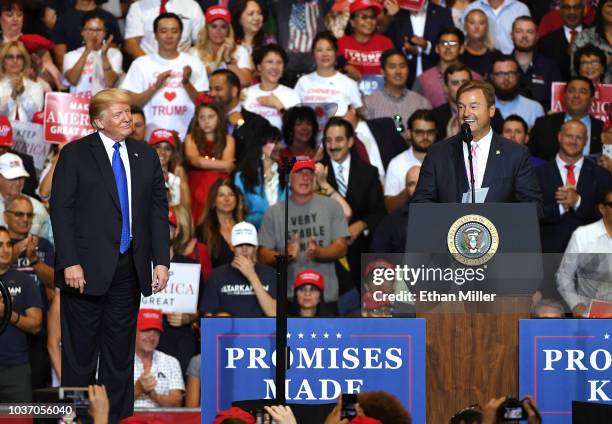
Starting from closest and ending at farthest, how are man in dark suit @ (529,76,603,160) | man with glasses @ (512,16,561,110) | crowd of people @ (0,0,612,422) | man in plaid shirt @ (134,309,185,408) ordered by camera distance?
man in plaid shirt @ (134,309,185,408)
crowd of people @ (0,0,612,422)
man in dark suit @ (529,76,603,160)
man with glasses @ (512,16,561,110)

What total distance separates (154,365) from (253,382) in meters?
2.70

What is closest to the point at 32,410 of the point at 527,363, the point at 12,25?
the point at 527,363

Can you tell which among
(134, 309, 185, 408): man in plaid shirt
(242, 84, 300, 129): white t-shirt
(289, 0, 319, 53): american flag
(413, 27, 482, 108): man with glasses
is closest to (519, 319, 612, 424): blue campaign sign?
(134, 309, 185, 408): man in plaid shirt

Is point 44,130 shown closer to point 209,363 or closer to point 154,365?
point 154,365

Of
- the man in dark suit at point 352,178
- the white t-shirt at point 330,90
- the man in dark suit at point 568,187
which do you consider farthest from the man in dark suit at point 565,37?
the man in dark suit at point 352,178

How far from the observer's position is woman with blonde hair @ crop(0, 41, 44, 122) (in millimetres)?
11852

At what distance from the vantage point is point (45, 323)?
32.1ft

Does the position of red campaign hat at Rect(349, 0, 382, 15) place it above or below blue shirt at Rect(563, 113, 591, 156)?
above

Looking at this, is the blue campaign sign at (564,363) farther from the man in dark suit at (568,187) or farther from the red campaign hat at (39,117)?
the red campaign hat at (39,117)

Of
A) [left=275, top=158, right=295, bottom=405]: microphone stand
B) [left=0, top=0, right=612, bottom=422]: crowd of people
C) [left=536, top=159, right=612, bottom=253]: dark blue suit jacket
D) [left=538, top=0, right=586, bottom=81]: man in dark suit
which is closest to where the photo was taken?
[left=275, top=158, right=295, bottom=405]: microphone stand

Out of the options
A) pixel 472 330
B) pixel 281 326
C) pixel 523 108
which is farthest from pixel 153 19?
pixel 472 330

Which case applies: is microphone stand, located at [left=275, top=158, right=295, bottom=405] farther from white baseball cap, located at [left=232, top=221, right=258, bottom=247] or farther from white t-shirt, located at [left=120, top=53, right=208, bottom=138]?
white t-shirt, located at [left=120, top=53, right=208, bottom=138]

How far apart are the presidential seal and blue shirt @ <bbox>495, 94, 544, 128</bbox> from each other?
219 inches

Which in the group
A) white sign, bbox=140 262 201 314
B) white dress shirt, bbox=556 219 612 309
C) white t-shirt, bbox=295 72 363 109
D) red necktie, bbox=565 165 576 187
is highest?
white t-shirt, bbox=295 72 363 109
